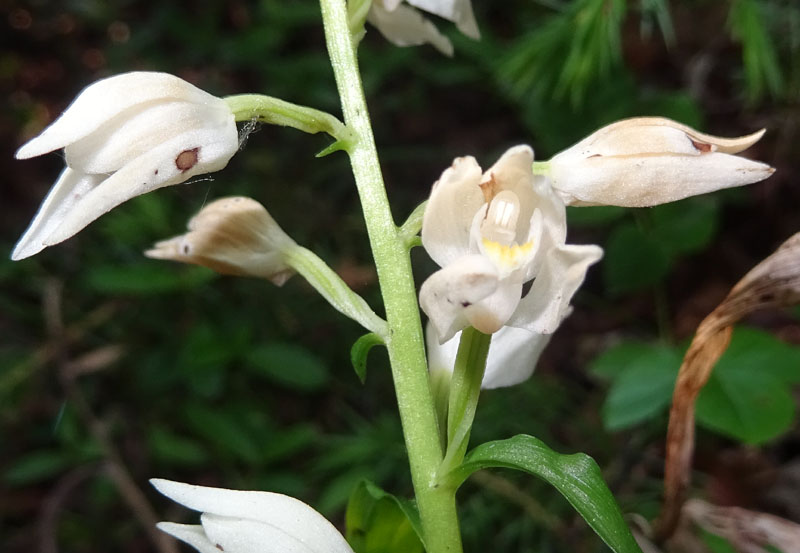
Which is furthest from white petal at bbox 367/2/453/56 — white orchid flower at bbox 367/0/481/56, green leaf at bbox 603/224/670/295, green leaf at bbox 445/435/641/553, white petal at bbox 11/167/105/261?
green leaf at bbox 603/224/670/295

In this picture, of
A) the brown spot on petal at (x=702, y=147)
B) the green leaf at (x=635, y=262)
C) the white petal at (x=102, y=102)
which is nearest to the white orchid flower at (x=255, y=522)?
the white petal at (x=102, y=102)

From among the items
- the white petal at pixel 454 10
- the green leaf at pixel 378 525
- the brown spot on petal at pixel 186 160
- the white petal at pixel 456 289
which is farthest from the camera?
the white petal at pixel 454 10

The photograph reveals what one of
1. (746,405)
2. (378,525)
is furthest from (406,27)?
(746,405)

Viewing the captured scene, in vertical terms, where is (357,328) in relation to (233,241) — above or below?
below

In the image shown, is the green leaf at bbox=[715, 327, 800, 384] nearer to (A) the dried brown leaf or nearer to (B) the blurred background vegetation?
(B) the blurred background vegetation

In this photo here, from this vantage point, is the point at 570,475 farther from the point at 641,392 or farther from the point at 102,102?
the point at 641,392

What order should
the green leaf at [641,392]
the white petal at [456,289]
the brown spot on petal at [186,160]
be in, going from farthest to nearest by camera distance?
the green leaf at [641,392] → the brown spot on petal at [186,160] → the white petal at [456,289]

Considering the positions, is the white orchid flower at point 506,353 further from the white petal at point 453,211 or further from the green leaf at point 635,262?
the green leaf at point 635,262
